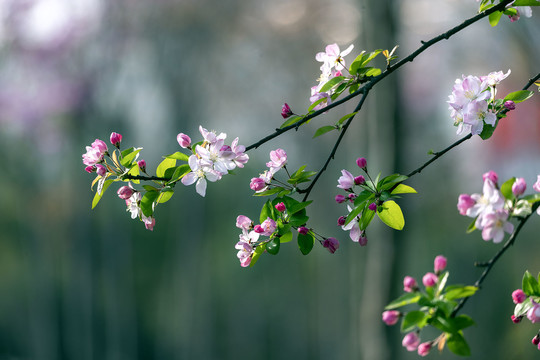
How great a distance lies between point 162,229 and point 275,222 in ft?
32.7

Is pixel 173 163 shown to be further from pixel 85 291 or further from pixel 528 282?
pixel 85 291

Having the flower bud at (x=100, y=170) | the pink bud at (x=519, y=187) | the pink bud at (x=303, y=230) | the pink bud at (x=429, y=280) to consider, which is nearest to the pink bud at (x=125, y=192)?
the flower bud at (x=100, y=170)

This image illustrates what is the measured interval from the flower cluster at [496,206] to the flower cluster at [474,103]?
253 millimetres

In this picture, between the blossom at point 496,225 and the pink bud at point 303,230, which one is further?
the pink bud at point 303,230

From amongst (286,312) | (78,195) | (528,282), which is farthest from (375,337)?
(286,312)

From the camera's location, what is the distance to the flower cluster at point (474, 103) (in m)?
1.17

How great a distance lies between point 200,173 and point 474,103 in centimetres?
56

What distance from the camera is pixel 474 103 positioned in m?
1.17

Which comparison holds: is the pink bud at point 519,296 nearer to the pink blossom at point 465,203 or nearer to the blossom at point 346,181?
the pink blossom at point 465,203

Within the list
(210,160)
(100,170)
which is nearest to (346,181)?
(210,160)

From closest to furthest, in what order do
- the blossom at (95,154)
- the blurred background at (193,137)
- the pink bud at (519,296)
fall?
the pink bud at (519,296), the blossom at (95,154), the blurred background at (193,137)

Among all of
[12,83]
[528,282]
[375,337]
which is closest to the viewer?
[528,282]

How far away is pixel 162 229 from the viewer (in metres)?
10.9

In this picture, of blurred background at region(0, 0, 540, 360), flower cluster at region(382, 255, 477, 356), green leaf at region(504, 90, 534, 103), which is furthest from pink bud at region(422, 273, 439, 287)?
blurred background at region(0, 0, 540, 360)
